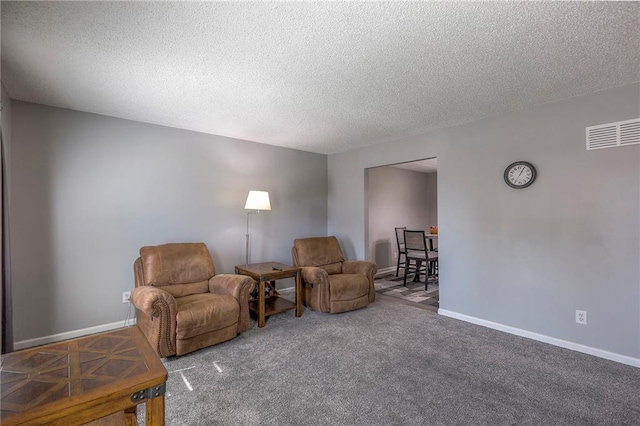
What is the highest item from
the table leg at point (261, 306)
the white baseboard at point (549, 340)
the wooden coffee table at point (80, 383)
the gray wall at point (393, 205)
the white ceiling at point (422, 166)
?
the white ceiling at point (422, 166)

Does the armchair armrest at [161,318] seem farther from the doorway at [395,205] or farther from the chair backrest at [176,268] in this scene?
the doorway at [395,205]

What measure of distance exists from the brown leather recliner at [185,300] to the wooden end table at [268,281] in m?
0.29

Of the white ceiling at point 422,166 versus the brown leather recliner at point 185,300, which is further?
the white ceiling at point 422,166

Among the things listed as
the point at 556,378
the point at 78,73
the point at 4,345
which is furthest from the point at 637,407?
the point at 78,73

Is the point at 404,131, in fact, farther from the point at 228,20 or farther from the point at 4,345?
the point at 4,345

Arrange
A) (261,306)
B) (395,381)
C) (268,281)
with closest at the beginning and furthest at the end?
(395,381), (261,306), (268,281)

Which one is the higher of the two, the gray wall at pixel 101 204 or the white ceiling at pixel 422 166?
the white ceiling at pixel 422 166

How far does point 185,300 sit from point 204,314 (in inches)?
15.9

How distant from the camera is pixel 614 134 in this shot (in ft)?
8.23

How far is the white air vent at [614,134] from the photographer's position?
95.5 inches

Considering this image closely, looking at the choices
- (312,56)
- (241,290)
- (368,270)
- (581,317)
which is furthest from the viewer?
(368,270)

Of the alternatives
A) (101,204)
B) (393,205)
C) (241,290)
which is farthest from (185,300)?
(393,205)

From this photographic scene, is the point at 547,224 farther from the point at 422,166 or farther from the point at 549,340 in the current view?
the point at 422,166

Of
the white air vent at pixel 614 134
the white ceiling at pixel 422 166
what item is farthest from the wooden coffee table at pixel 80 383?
the white ceiling at pixel 422 166
